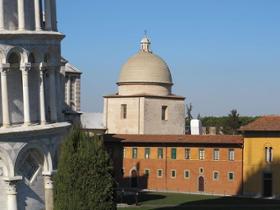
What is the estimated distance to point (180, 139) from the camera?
66062 millimetres

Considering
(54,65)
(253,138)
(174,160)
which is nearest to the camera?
(54,65)

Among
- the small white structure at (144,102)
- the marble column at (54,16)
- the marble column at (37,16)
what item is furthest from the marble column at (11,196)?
the small white structure at (144,102)

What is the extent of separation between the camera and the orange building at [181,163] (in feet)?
211

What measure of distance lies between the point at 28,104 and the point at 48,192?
3.80 meters

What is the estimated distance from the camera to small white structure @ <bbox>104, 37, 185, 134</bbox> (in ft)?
244

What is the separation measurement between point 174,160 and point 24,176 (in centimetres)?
3614

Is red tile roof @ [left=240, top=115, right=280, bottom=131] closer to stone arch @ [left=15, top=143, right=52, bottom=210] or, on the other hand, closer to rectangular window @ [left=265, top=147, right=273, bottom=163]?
rectangular window @ [left=265, top=147, right=273, bottom=163]

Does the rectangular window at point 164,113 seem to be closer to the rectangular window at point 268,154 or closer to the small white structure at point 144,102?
the small white structure at point 144,102

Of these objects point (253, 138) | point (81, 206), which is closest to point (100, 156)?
point (81, 206)

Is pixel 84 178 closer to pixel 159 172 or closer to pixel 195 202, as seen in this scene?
pixel 195 202

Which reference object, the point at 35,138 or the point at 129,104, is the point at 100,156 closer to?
the point at 35,138

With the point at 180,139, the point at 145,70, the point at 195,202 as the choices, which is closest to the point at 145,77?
the point at 145,70

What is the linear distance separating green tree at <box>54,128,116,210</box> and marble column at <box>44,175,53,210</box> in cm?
173

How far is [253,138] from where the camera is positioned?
6238cm
